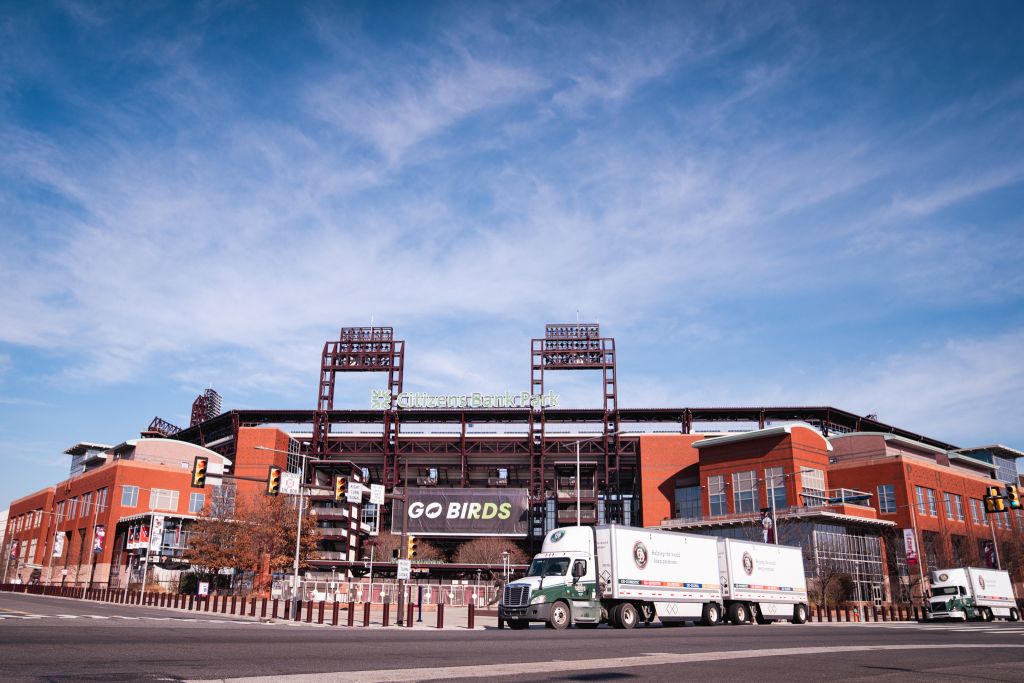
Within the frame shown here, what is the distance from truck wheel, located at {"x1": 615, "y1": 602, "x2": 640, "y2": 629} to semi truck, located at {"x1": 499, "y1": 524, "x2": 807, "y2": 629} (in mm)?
37

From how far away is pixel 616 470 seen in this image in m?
102

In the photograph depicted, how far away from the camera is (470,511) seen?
326ft

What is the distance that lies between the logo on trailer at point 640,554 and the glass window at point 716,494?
54.9 m

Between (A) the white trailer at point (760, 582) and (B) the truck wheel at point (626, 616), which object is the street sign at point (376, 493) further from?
(A) the white trailer at point (760, 582)

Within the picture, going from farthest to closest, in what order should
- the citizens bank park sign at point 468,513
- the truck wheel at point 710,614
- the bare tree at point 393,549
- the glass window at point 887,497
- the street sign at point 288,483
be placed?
the citizens bank park sign at point 468,513
the bare tree at point 393,549
the glass window at point 887,497
the street sign at point 288,483
the truck wheel at point 710,614

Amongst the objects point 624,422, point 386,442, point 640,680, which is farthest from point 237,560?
point 640,680

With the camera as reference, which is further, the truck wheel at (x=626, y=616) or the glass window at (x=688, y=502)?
the glass window at (x=688, y=502)

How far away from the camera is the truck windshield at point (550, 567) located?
3005 cm

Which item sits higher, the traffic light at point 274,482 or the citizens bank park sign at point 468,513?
the citizens bank park sign at point 468,513

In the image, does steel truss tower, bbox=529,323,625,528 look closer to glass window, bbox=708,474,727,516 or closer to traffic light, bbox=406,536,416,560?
glass window, bbox=708,474,727,516

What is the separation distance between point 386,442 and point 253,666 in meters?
95.4

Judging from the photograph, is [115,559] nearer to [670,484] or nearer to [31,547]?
[31,547]

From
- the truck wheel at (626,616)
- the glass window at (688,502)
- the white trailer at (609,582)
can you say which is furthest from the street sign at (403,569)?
the glass window at (688,502)

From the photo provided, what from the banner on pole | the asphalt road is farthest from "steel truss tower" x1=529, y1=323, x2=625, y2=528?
the asphalt road
